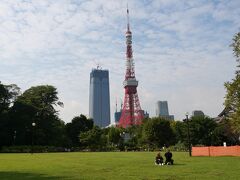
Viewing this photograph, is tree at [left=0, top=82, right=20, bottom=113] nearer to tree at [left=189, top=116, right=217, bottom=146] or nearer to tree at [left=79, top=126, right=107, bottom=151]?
tree at [left=79, top=126, right=107, bottom=151]

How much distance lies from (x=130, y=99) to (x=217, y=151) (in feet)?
355

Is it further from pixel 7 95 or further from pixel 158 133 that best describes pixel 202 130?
pixel 7 95

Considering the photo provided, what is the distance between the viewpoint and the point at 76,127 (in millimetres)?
132875

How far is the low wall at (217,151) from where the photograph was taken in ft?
174

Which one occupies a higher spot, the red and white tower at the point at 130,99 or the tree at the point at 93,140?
the red and white tower at the point at 130,99

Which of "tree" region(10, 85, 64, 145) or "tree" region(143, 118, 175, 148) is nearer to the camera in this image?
"tree" region(10, 85, 64, 145)

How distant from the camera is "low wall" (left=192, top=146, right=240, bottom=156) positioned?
174 ft

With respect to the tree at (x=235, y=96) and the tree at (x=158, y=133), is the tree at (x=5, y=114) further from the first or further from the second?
the tree at (x=235, y=96)

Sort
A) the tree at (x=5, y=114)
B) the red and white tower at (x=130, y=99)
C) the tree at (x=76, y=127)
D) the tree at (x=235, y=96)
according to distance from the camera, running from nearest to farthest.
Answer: the tree at (x=235, y=96) < the tree at (x=5, y=114) < the tree at (x=76, y=127) < the red and white tower at (x=130, y=99)

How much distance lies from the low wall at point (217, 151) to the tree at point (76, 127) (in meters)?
75.2

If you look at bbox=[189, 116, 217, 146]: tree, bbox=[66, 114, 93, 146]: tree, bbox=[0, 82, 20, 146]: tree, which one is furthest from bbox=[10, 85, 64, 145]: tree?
bbox=[189, 116, 217, 146]: tree

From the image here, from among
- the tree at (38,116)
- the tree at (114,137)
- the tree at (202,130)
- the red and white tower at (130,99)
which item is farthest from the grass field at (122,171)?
the red and white tower at (130,99)

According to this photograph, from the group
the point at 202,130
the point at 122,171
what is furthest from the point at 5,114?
the point at 122,171

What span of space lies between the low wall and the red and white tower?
99.0m
